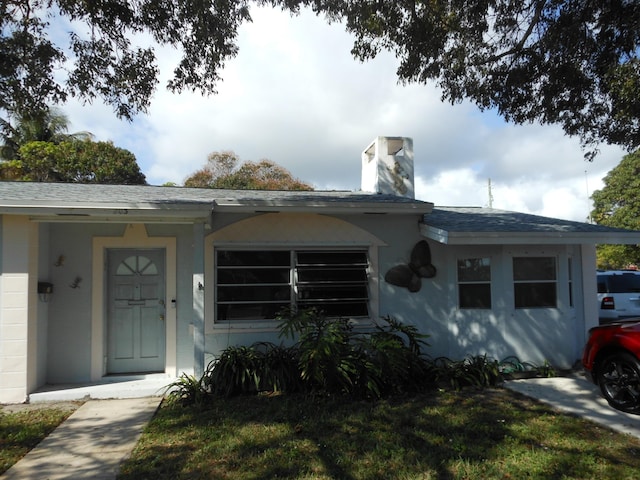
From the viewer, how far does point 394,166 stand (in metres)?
8.92

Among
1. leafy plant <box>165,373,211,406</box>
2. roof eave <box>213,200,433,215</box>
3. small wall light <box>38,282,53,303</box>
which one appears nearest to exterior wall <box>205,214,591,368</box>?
roof eave <box>213,200,433,215</box>

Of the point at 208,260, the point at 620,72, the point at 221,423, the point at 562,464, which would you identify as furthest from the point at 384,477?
the point at 620,72

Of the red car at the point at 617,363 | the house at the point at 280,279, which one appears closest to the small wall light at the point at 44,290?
the house at the point at 280,279

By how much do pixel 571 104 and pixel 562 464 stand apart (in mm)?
5814

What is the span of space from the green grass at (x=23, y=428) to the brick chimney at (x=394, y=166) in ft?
21.7

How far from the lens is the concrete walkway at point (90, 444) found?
3.89 m

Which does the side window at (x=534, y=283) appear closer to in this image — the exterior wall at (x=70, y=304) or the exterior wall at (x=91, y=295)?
the exterior wall at (x=91, y=295)

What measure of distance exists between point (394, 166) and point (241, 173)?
21745 millimetres

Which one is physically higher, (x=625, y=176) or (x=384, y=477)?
(x=625, y=176)

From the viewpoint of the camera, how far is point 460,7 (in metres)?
6.62

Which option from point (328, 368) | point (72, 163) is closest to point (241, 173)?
point (72, 163)

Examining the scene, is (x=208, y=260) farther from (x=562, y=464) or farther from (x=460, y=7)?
(x=460, y=7)

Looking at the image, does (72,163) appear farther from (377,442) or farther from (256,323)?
(377,442)

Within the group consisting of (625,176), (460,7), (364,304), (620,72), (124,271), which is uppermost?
(625,176)
